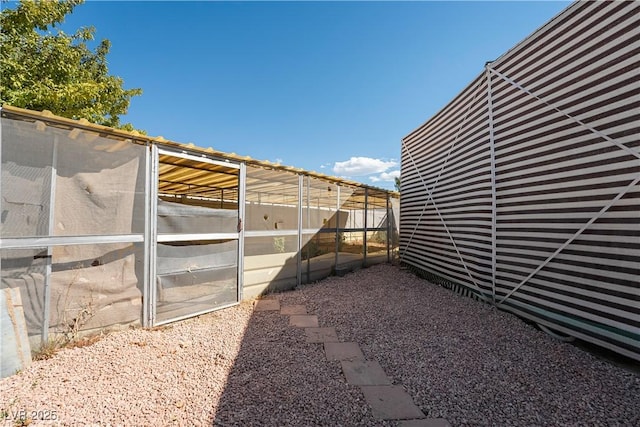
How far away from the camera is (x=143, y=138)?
302 cm

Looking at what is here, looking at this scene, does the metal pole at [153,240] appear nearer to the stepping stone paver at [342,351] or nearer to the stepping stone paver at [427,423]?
the stepping stone paver at [342,351]

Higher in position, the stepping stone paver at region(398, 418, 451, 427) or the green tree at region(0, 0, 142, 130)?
the green tree at region(0, 0, 142, 130)

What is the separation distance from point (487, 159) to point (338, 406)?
13.3ft

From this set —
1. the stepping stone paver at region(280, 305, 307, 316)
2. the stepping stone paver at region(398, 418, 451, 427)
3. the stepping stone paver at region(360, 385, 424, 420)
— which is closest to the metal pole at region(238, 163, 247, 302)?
the stepping stone paver at region(280, 305, 307, 316)

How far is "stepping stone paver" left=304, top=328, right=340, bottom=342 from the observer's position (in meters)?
2.96

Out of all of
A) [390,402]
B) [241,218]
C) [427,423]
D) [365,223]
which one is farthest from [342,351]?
[365,223]

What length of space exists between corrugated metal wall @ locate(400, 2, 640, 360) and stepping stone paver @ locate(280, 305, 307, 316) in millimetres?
2823

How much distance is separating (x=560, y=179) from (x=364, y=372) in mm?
3036

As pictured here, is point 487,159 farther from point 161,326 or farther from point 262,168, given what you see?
point 161,326

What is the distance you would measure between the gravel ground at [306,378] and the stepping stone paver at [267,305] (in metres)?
0.55

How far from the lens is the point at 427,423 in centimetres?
168

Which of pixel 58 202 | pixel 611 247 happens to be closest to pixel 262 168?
pixel 58 202

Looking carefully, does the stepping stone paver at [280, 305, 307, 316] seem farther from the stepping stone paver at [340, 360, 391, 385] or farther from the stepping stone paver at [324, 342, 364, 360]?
the stepping stone paver at [340, 360, 391, 385]

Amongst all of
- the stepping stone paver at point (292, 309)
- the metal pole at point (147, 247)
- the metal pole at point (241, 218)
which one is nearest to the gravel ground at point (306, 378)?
the metal pole at point (147, 247)
